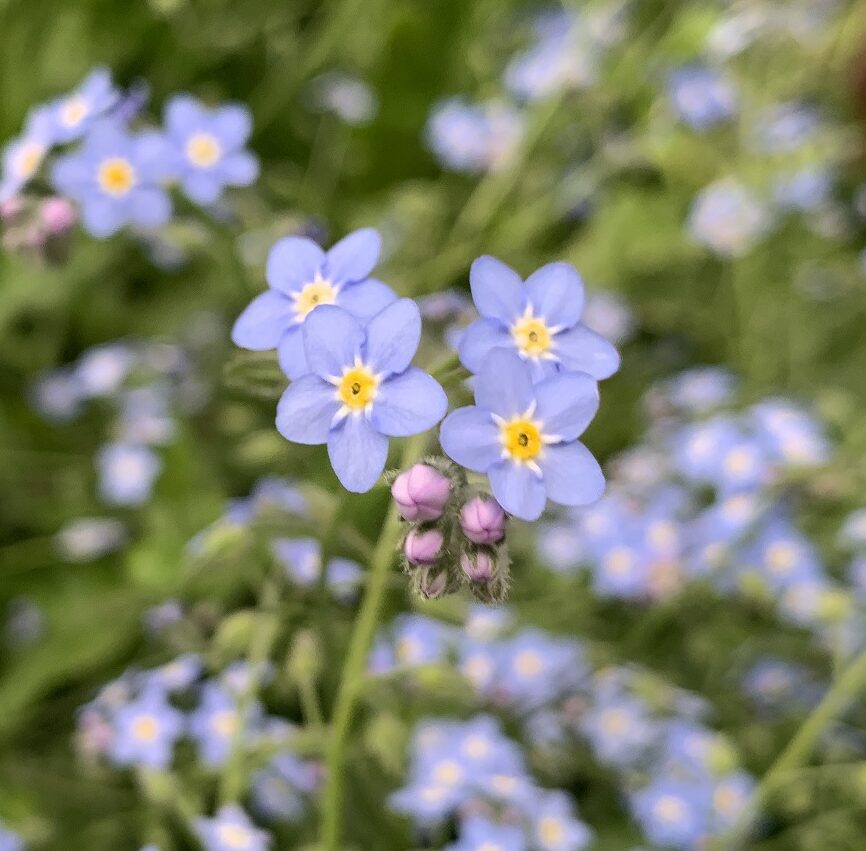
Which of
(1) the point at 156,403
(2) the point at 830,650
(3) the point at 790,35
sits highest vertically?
(3) the point at 790,35

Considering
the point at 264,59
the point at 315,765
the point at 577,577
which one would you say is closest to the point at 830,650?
the point at 577,577

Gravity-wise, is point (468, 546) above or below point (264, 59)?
below

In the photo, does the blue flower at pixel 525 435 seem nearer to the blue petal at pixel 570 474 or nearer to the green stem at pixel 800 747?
the blue petal at pixel 570 474

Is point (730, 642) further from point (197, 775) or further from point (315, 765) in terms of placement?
point (197, 775)

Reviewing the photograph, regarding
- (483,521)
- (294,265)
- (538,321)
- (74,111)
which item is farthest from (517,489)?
(74,111)

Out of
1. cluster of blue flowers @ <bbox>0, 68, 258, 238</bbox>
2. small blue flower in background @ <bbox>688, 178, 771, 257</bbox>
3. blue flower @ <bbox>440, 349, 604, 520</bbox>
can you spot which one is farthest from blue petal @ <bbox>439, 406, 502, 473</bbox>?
small blue flower in background @ <bbox>688, 178, 771, 257</bbox>

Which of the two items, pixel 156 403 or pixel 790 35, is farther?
pixel 790 35

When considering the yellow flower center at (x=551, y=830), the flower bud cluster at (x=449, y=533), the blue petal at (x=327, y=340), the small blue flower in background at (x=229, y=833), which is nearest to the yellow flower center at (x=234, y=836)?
the small blue flower in background at (x=229, y=833)
